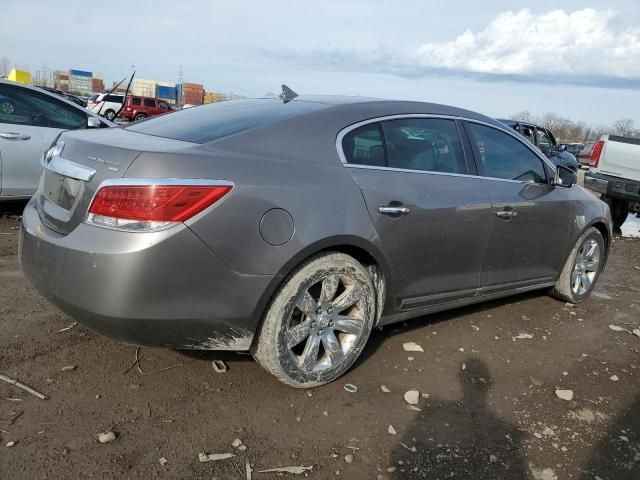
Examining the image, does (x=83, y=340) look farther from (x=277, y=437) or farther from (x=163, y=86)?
(x=163, y=86)

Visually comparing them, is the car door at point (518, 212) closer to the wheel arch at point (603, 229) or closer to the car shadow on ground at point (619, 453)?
the wheel arch at point (603, 229)

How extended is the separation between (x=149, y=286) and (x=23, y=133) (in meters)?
4.29

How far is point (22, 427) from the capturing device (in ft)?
8.13

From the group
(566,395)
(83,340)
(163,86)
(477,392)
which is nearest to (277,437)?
(477,392)

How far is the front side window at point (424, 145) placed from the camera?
3324mm

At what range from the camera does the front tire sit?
2768 mm

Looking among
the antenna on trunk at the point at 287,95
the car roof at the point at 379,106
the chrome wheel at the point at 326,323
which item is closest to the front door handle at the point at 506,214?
the car roof at the point at 379,106

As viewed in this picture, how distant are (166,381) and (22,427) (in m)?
0.73

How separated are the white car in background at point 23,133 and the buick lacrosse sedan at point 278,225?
300 cm

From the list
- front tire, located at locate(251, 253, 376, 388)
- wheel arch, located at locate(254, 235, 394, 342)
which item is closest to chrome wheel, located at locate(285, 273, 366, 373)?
front tire, located at locate(251, 253, 376, 388)

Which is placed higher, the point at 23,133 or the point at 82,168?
the point at 82,168

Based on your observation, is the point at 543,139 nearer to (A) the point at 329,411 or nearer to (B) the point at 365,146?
(B) the point at 365,146

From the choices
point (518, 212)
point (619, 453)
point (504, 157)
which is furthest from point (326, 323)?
point (504, 157)

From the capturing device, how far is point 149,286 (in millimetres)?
2391
